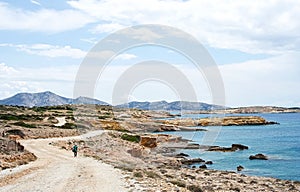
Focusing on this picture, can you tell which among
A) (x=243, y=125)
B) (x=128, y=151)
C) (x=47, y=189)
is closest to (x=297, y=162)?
(x=128, y=151)

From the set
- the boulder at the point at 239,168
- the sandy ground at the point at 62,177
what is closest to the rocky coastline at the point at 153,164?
the boulder at the point at 239,168

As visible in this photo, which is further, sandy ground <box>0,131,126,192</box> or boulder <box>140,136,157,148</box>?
boulder <box>140,136,157,148</box>

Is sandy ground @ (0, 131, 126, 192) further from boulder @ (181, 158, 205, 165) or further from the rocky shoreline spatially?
boulder @ (181, 158, 205, 165)

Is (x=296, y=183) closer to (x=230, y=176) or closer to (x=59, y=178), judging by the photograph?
(x=230, y=176)

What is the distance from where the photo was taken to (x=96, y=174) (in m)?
27.2

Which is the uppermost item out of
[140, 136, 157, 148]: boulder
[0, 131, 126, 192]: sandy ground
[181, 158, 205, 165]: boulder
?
[0, 131, 126, 192]: sandy ground

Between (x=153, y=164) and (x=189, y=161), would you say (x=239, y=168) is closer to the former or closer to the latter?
(x=189, y=161)

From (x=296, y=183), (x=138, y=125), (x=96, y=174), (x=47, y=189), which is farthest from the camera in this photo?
(x=138, y=125)

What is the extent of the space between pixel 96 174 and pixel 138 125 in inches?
3418

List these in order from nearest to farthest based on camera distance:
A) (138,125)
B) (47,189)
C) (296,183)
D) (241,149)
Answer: (47,189), (296,183), (241,149), (138,125)

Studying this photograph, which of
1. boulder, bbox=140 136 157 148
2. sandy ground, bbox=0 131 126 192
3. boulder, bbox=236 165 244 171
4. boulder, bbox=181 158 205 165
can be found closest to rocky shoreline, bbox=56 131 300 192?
boulder, bbox=181 158 205 165

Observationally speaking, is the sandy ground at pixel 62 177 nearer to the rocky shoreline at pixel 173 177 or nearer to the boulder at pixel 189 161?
the rocky shoreline at pixel 173 177

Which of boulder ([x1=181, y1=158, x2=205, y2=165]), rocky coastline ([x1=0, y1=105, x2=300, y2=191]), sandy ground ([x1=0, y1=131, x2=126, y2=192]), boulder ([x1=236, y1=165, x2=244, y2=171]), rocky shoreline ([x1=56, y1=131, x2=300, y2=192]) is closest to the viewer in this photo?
sandy ground ([x1=0, y1=131, x2=126, y2=192])

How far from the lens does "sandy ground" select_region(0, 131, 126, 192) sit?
22297mm
